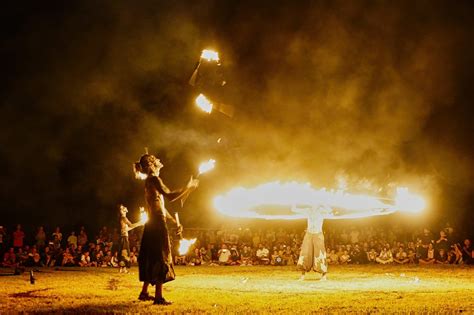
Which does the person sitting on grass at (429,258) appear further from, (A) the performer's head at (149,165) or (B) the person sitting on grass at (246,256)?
(A) the performer's head at (149,165)

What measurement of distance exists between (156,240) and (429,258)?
45.7ft

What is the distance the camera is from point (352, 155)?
24.0 meters

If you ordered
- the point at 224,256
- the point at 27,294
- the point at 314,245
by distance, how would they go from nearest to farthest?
the point at 27,294 → the point at 314,245 → the point at 224,256

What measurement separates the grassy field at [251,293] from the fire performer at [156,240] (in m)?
0.38

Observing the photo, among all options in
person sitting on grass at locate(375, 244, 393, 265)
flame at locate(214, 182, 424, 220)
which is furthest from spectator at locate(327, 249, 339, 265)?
flame at locate(214, 182, 424, 220)

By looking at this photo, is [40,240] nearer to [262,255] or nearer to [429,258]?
[262,255]

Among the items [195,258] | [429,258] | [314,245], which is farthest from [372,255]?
[314,245]

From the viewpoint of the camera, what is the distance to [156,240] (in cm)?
845

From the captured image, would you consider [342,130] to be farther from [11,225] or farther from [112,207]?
[11,225]

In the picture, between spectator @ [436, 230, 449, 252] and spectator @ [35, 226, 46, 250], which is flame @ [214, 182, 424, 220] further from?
spectator @ [35, 226, 46, 250]

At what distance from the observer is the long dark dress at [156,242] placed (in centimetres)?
829

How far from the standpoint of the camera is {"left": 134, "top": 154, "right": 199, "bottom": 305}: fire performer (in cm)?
826

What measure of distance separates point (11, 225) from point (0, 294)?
13.0 metres

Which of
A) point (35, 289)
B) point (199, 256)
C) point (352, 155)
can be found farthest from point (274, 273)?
point (352, 155)
